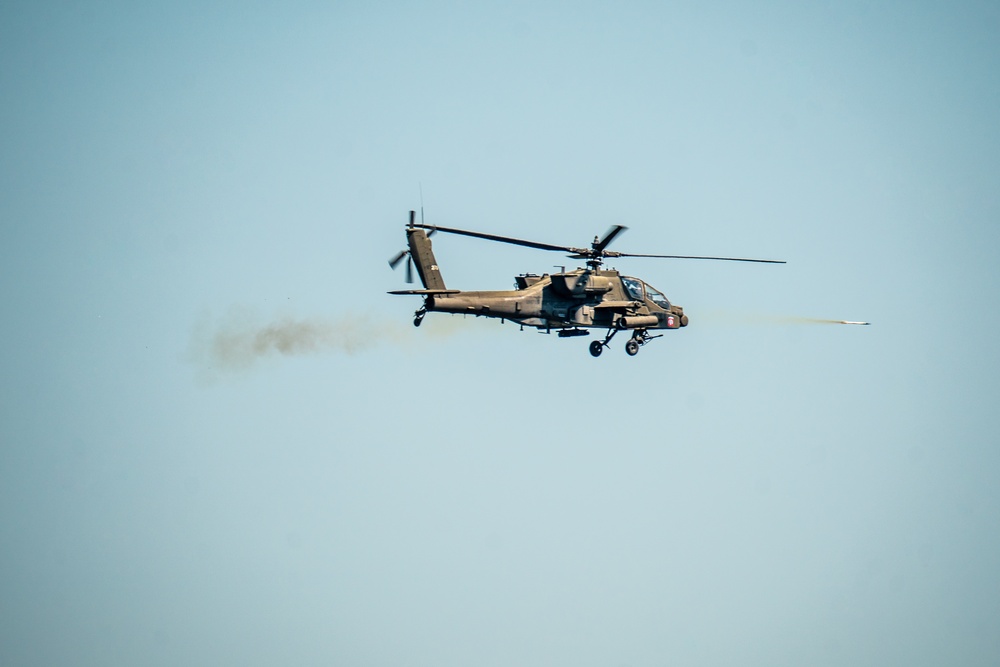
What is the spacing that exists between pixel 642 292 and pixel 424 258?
412 inches

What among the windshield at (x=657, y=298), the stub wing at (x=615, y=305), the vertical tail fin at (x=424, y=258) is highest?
the vertical tail fin at (x=424, y=258)

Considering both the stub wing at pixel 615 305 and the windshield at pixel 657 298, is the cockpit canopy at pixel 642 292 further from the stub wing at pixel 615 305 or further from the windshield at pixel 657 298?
the stub wing at pixel 615 305

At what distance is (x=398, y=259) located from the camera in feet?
182

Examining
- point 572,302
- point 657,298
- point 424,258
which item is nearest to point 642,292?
point 657,298

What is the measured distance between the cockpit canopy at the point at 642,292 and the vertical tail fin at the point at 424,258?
8.92m

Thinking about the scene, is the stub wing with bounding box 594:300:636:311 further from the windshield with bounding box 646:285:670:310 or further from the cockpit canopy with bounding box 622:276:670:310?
the windshield with bounding box 646:285:670:310

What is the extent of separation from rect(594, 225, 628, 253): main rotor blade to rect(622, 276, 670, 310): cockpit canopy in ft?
7.44

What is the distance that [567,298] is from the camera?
57.6 m

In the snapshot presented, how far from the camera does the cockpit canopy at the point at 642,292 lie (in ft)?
197

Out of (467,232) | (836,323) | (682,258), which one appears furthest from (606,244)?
(836,323)

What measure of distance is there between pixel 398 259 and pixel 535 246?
5316mm

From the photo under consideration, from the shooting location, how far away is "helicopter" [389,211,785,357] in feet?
180

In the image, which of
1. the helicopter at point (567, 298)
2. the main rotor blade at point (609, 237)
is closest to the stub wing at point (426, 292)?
the helicopter at point (567, 298)

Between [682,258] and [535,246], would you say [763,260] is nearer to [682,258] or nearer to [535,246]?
[682,258]
